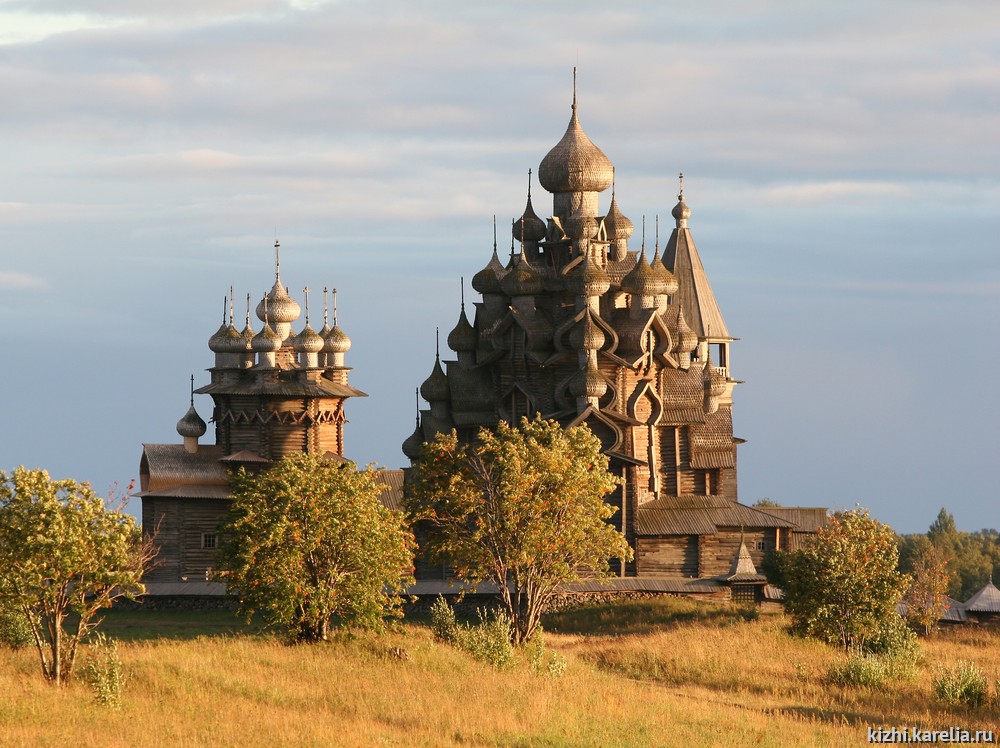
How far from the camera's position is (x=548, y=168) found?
220 ft

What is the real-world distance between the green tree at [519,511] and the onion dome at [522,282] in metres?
15.7

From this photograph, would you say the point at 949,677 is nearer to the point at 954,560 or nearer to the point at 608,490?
the point at 608,490

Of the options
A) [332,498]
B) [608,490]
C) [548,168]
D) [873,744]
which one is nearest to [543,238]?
[548,168]

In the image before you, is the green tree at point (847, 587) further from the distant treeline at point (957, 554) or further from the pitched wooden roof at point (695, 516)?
the distant treeline at point (957, 554)

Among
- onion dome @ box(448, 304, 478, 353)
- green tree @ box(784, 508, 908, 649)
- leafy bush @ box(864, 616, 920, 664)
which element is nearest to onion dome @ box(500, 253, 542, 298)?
onion dome @ box(448, 304, 478, 353)

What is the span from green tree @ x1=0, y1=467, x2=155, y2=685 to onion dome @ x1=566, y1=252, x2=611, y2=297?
31.2 meters

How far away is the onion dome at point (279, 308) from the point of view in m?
69.4

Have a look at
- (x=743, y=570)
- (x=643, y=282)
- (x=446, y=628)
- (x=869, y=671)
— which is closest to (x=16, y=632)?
(x=446, y=628)

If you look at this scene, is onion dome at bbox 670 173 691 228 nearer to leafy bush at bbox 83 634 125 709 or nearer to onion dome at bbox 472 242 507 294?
onion dome at bbox 472 242 507 294

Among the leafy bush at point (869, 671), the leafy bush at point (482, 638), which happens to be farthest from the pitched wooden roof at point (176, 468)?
the leafy bush at point (869, 671)

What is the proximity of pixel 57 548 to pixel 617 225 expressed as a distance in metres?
38.7

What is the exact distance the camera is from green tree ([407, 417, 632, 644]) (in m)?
46.3

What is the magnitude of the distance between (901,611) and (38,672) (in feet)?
126

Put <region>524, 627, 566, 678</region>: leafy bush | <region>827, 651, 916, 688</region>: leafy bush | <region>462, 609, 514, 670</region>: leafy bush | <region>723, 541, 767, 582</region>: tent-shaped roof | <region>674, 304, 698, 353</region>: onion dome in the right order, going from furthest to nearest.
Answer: <region>674, 304, 698, 353</region>: onion dome → <region>723, 541, 767, 582</region>: tent-shaped roof → <region>827, 651, 916, 688</region>: leafy bush → <region>462, 609, 514, 670</region>: leafy bush → <region>524, 627, 566, 678</region>: leafy bush
